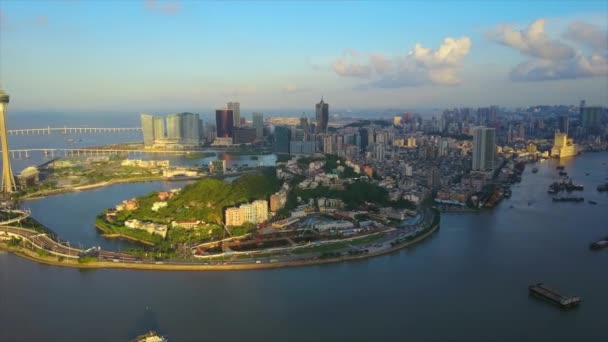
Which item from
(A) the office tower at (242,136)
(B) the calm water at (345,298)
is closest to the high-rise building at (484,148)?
(B) the calm water at (345,298)

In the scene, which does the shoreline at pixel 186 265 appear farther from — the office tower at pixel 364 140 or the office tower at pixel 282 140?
the office tower at pixel 364 140

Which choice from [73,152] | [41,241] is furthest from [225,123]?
[41,241]

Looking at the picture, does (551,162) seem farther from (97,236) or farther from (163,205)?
(97,236)

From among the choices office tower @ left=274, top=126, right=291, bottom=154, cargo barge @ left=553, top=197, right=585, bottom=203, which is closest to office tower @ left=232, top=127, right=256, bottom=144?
office tower @ left=274, top=126, right=291, bottom=154

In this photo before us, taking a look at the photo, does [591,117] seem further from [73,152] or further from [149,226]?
[73,152]

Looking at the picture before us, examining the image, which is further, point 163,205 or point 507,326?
point 163,205

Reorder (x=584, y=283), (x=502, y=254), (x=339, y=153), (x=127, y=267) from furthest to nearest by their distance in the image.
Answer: (x=339, y=153), (x=502, y=254), (x=127, y=267), (x=584, y=283)

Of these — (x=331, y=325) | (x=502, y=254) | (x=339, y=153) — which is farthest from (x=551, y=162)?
(x=331, y=325)
